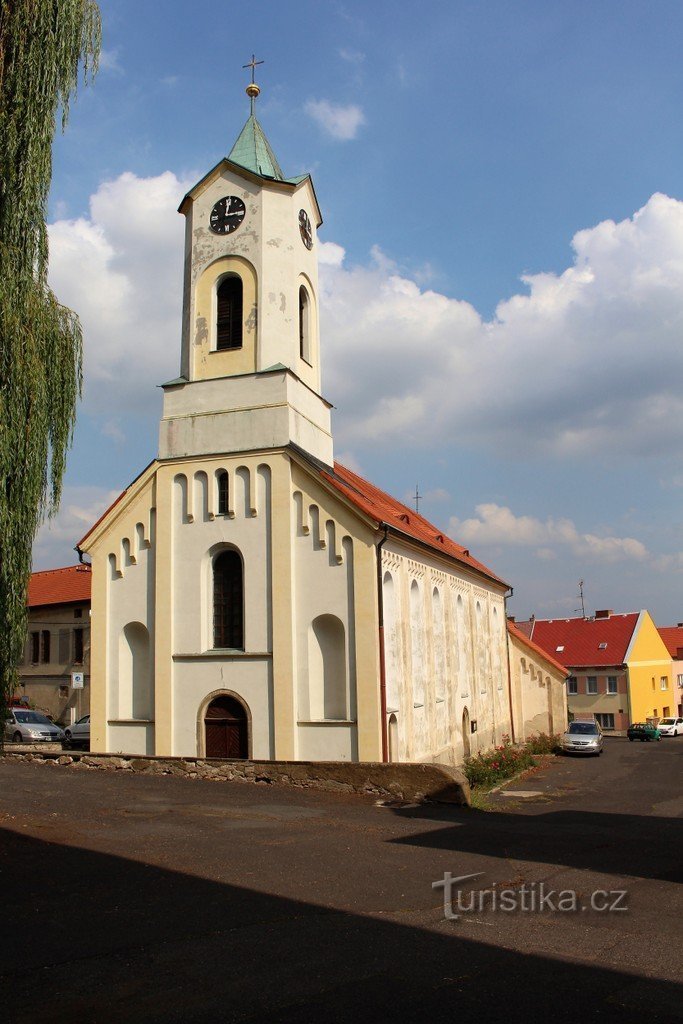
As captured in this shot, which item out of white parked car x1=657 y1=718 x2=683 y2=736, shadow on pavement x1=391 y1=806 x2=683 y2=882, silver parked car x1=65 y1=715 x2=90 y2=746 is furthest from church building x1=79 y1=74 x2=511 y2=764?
white parked car x1=657 y1=718 x2=683 y2=736

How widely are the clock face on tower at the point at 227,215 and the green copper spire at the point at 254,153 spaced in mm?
1055

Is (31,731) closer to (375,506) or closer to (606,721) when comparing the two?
(375,506)

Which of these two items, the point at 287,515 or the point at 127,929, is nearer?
the point at 127,929

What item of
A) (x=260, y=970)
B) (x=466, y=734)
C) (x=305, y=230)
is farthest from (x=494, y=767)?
(x=260, y=970)

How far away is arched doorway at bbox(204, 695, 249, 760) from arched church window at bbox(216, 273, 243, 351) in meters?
9.59

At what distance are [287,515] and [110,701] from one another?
6.95m

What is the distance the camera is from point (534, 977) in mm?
6871

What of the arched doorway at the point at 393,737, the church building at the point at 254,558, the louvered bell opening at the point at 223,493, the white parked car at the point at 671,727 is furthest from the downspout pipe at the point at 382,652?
the white parked car at the point at 671,727

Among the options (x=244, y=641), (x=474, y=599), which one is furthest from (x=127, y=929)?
(x=474, y=599)

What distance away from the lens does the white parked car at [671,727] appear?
181ft

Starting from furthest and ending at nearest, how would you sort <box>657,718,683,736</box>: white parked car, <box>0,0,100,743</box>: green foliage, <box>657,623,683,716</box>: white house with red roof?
<box>657,623,683,716</box>: white house with red roof < <box>657,718,683,736</box>: white parked car < <box>0,0,100,743</box>: green foliage

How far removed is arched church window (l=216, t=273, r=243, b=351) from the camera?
22969mm

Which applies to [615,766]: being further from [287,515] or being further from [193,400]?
[193,400]

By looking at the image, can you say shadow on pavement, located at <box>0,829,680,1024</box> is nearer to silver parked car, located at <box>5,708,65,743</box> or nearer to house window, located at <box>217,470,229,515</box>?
house window, located at <box>217,470,229,515</box>
